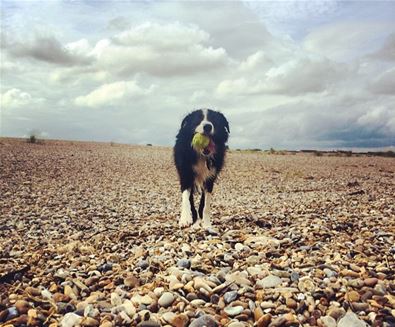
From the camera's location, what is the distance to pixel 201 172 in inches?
357

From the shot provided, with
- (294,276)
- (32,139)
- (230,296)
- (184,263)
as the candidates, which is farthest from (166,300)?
(32,139)

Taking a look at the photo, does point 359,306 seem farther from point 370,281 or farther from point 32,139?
point 32,139

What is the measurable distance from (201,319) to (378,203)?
7.92 m

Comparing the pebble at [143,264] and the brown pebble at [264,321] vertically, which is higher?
the pebble at [143,264]

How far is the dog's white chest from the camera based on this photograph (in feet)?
29.5

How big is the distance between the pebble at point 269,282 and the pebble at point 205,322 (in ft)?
2.86

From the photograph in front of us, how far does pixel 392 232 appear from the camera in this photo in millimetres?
6883

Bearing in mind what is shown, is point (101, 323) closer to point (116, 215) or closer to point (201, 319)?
point (201, 319)

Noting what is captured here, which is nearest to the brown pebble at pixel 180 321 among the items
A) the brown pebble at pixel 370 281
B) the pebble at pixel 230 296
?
the pebble at pixel 230 296

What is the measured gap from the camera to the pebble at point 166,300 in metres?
4.36

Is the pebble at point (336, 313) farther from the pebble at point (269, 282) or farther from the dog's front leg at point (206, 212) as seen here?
the dog's front leg at point (206, 212)

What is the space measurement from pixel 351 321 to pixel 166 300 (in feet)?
5.32

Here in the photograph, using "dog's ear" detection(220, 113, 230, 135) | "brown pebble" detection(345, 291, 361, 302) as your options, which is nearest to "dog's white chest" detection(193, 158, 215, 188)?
"dog's ear" detection(220, 113, 230, 135)

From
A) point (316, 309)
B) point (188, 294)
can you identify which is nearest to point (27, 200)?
point (188, 294)
